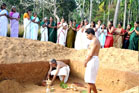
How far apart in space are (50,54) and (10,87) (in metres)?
2.30

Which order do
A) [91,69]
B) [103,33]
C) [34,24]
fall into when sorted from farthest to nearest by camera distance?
[34,24] < [103,33] < [91,69]

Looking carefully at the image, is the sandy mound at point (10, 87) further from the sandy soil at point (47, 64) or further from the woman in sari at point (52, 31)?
the woman in sari at point (52, 31)

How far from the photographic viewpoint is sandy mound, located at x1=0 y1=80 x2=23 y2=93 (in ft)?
16.3

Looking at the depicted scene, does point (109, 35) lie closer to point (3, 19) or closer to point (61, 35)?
point (61, 35)

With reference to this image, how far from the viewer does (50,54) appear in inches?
275

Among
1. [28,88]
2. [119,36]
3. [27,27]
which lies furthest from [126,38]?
[28,88]

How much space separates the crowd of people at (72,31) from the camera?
8.10 meters

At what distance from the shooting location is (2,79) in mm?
5348

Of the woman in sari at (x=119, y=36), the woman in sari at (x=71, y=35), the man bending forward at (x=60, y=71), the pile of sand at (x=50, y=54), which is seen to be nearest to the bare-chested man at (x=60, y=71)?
the man bending forward at (x=60, y=71)

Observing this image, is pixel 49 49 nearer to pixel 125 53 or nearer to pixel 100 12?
pixel 125 53

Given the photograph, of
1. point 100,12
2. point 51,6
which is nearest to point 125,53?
point 51,6

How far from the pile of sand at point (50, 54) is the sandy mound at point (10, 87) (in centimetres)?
63

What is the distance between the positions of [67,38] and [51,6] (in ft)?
41.3

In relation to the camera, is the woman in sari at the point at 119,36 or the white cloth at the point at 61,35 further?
the white cloth at the point at 61,35
